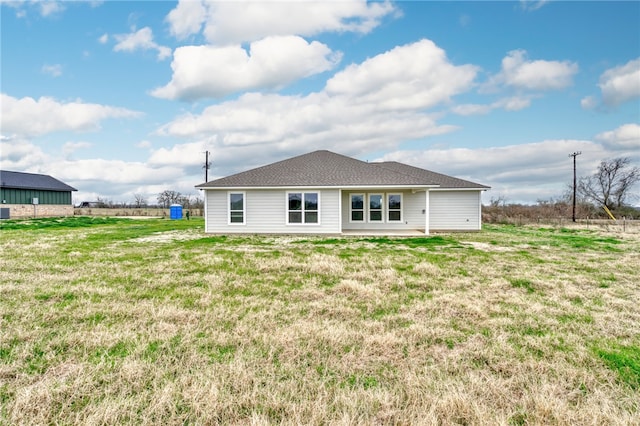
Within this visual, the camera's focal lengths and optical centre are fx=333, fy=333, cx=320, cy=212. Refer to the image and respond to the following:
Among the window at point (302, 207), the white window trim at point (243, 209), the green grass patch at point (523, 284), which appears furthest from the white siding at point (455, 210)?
the green grass patch at point (523, 284)

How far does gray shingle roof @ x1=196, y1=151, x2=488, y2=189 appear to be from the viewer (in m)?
16.5

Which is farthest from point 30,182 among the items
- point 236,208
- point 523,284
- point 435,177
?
point 523,284

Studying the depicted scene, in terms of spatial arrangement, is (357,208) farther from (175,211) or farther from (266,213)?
(175,211)

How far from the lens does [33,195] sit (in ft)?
122

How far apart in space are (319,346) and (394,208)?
640 inches

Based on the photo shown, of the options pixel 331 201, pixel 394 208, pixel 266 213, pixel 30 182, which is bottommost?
pixel 266 213

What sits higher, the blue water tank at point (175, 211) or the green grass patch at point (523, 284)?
the blue water tank at point (175, 211)

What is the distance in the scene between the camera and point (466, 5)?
14031 mm

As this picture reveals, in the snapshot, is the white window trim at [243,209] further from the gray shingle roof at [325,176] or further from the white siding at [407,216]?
the white siding at [407,216]

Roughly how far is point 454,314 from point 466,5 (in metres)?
14.5

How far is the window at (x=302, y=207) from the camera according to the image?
55.4 feet

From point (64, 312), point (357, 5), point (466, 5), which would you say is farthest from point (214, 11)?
point (64, 312)

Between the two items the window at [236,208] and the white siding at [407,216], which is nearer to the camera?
the window at [236,208]

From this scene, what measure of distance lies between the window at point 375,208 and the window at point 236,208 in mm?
7239
